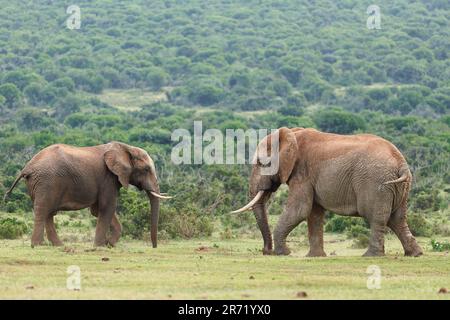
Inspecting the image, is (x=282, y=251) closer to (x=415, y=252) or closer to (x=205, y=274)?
(x=415, y=252)

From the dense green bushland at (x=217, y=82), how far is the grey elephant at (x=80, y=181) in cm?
212

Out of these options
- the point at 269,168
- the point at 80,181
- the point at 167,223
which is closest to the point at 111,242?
the point at 80,181

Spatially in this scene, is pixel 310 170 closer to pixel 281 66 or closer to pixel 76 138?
pixel 76 138

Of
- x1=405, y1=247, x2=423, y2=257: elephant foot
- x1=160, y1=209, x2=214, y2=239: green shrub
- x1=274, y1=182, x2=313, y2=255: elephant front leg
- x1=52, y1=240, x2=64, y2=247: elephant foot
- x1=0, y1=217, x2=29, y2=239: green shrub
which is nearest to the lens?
x1=405, y1=247, x2=423, y2=257: elephant foot

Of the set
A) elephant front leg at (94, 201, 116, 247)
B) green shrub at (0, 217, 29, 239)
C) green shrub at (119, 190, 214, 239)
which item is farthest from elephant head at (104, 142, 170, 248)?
green shrub at (0, 217, 29, 239)

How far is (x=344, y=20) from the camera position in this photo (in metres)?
122

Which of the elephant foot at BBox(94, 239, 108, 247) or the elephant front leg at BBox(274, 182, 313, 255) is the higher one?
the elephant front leg at BBox(274, 182, 313, 255)

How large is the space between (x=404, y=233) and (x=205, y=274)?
413 centimetres

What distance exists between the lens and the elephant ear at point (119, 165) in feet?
64.8

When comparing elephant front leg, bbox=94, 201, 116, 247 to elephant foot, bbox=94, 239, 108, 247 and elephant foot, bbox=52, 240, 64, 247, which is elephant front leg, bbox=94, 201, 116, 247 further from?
elephant foot, bbox=52, 240, 64, 247

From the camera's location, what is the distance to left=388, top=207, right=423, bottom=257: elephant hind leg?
57.4 ft

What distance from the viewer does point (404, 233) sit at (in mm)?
17562

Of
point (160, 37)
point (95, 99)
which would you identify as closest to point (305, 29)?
point (160, 37)

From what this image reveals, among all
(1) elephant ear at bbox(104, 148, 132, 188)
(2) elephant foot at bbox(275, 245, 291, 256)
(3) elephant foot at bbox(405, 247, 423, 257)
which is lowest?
(2) elephant foot at bbox(275, 245, 291, 256)
